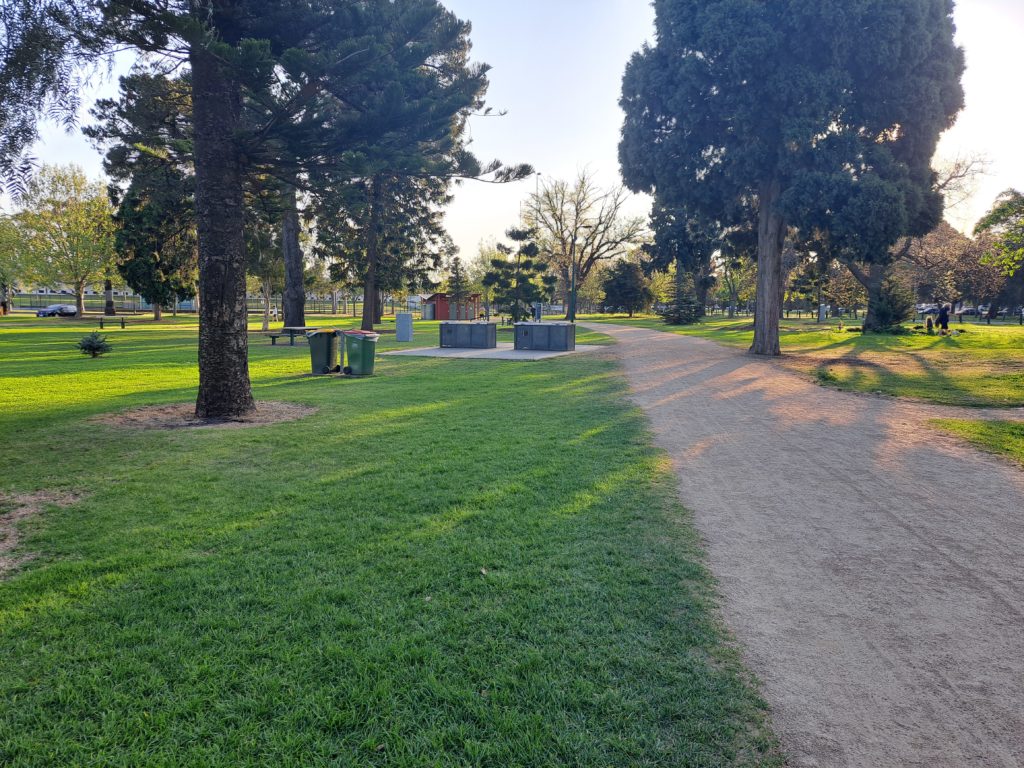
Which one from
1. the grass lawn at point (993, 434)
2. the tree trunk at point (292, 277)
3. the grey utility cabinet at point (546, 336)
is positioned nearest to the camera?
the grass lawn at point (993, 434)

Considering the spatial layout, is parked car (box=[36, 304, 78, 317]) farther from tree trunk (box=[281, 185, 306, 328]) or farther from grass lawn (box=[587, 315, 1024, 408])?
grass lawn (box=[587, 315, 1024, 408])

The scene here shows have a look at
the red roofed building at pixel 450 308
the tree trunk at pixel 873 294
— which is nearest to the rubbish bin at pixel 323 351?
the tree trunk at pixel 873 294

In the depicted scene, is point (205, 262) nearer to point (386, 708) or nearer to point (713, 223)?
point (386, 708)

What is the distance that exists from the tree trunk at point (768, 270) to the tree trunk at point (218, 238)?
55.0 feet

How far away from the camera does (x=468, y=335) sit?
75.0ft

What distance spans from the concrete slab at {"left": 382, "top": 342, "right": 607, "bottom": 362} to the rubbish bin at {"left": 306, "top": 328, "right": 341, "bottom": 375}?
5.19 meters

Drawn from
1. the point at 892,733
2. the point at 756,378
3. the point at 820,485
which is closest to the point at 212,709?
the point at 892,733

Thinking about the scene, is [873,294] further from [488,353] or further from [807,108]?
[488,353]

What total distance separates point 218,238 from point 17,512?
4.72 metres

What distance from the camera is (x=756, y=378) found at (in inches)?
563

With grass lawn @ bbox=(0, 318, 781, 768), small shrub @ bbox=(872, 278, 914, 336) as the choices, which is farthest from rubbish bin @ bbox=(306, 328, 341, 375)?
small shrub @ bbox=(872, 278, 914, 336)

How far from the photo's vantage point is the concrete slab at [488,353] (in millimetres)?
19083

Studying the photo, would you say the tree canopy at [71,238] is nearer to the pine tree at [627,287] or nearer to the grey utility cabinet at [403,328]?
the grey utility cabinet at [403,328]

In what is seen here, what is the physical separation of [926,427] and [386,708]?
30.3 ft
